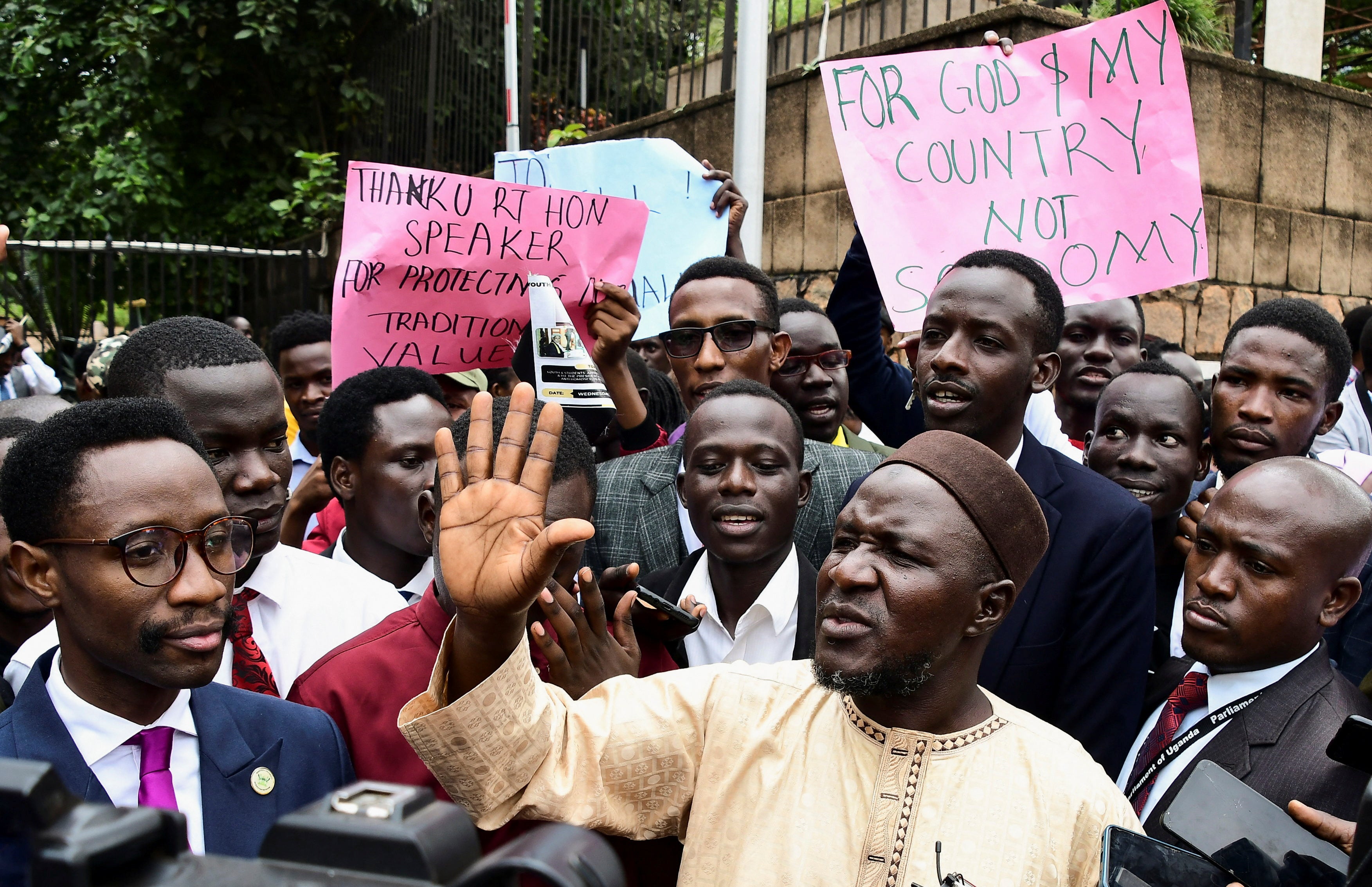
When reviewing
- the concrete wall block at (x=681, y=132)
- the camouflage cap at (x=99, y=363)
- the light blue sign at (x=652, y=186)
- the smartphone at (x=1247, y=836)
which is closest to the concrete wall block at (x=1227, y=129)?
the concrete wall block at (x=681, y=132)

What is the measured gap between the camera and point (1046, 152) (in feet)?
13.9

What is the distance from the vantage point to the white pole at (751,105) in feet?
17.9

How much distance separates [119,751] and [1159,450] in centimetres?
281

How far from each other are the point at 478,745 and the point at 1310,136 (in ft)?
23.9

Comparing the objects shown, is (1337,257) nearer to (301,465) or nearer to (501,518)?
(301,465)

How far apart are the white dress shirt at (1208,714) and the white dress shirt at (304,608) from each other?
175cm

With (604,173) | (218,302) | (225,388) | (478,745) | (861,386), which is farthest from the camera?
(218,302)

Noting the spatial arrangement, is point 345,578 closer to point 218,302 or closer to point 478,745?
point 478,745

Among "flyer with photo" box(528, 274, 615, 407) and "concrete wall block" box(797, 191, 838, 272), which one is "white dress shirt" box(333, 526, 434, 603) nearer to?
"flyer with photo" box(528, 274, 615, 407)

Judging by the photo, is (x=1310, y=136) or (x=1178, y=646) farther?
(x=1310, y=136)

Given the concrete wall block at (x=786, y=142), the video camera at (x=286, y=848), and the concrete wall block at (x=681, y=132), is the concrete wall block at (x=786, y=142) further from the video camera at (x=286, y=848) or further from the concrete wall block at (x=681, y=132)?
the video camera at (x=286, y=848)

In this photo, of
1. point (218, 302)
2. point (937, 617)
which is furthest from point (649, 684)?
point (218, 302)

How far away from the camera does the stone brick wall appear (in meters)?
6.63

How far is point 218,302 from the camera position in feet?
41.2
